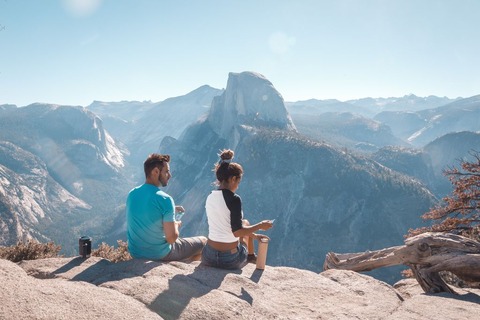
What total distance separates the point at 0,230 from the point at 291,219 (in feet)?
368

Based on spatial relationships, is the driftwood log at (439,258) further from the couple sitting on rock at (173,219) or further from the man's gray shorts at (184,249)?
the man's gray shorts at (184,249)

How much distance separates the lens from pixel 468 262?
326 inches

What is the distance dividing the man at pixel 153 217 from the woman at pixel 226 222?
83 cm

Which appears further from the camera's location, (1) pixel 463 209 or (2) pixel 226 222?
(1) pixel 463 209

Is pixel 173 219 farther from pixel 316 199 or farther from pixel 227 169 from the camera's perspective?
pixel 316 199

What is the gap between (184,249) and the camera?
8367mm

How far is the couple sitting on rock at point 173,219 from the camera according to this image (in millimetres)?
7199

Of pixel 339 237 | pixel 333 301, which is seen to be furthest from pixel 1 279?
pixel 339 237

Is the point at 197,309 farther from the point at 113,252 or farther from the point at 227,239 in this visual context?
the point at 113,252

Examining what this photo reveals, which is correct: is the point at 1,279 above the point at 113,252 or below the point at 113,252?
above

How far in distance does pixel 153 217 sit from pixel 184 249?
1489 mm

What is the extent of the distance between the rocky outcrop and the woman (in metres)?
0.32

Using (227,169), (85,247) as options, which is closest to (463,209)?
(227,169)

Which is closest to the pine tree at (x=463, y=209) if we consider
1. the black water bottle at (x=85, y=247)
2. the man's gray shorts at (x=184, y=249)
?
the man's gray shorts at (x=184, y=249)
